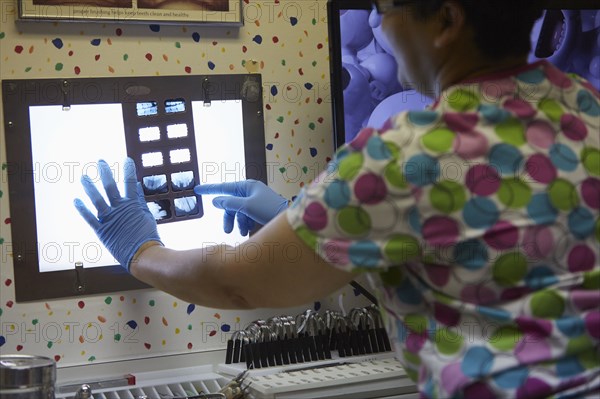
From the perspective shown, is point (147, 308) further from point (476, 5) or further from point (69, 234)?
point (476, 5)

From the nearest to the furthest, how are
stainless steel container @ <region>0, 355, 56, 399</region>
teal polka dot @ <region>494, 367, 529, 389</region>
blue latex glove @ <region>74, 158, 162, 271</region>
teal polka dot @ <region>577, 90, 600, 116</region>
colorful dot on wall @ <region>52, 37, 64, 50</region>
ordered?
1. teal polka dot @ <region>494, 367, 529, 389</region>
2. teal polka dot @ <region>577, 90, 600, 116</region>
3. stainless steel container @ <region>0, 355, 56, 399</region>
4. blue latex glove @ <region>74, 158, 162, 271</region>
5. colorful dot on wall @ <region>52, 37, 64, 50</region>

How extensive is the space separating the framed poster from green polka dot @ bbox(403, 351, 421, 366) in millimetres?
1074

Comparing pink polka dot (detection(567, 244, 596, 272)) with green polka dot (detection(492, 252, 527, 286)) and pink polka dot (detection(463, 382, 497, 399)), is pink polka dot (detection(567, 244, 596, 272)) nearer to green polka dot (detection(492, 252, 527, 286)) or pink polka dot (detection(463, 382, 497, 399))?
green polka dot (detection(492, 252, 527, 286))

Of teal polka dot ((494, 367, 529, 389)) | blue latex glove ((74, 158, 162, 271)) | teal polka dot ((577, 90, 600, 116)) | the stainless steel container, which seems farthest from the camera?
blue latex glove ((74, 158, 162, 271))

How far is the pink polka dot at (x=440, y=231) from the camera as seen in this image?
40.4 inches

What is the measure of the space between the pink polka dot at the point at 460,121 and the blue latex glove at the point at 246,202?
0.70 m

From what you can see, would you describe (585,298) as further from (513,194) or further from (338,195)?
(338,195)

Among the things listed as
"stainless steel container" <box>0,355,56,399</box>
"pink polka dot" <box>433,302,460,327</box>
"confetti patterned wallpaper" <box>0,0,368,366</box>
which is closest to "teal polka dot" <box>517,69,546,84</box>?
"pink polka dot" <box>433,302,460,327</box>

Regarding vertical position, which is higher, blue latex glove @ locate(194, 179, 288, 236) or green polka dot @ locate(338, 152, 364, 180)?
green polka dot @ locate(338, 152, 364, 180)

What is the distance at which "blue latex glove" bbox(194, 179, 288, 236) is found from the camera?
1697 mm

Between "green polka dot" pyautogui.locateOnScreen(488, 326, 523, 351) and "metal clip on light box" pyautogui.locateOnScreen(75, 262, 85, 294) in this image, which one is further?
"metal clip on light box" pyautogui.locateOnScreen(75, 262, 85, 294)

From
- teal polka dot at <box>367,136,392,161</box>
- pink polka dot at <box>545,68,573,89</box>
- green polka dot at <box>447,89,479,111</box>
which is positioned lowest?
teal polka dot at <box>367,136,392,161</box>

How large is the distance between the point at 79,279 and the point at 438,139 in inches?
41.8

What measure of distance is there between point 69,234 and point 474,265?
1066mm
